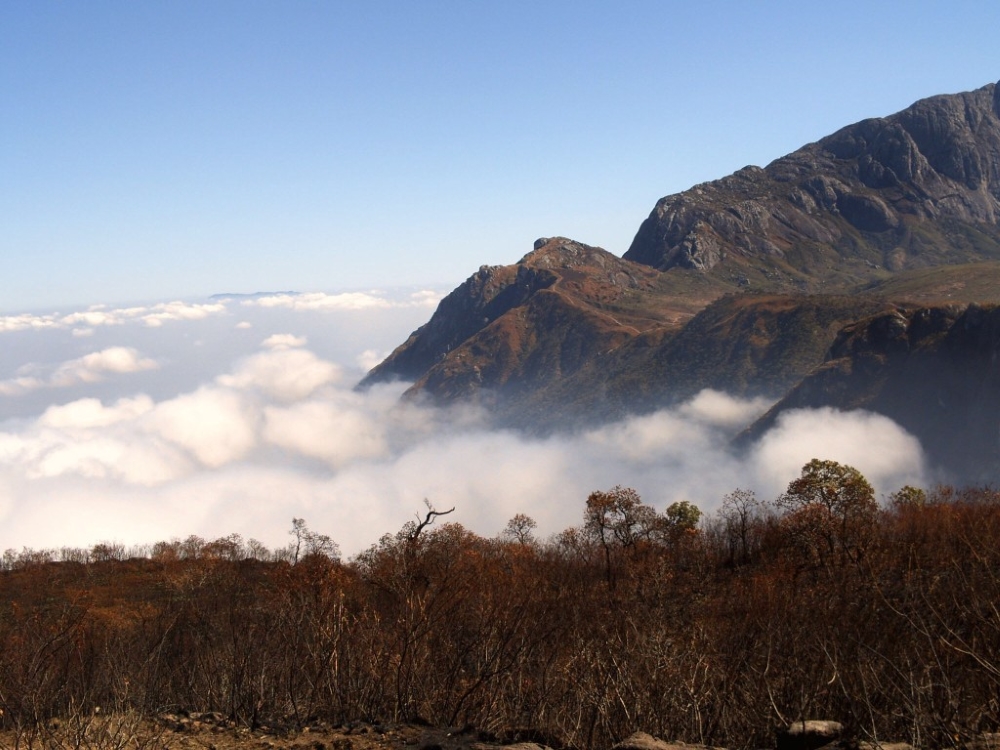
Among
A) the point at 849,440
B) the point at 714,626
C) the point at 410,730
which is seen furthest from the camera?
the point at 849,440

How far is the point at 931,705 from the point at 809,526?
46.9m

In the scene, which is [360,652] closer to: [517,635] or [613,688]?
[517,635]

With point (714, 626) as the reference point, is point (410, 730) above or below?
above

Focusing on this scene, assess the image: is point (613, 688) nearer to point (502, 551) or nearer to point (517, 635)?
point (517, 635)

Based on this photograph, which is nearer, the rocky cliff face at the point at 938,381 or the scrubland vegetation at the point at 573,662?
the scrubland vegetation at the point at 573,662

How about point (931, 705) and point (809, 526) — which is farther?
point (809, 526)

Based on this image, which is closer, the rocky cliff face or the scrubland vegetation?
the scrubland vegetation

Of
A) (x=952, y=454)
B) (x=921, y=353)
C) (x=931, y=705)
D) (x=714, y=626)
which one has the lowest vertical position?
(x=952, y=454)

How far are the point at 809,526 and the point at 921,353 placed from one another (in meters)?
154

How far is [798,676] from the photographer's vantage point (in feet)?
53.6

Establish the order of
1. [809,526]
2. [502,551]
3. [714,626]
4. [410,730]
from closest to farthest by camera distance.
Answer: [410,730] < [714,626] < [809,526] < [502,551]

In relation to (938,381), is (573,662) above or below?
below

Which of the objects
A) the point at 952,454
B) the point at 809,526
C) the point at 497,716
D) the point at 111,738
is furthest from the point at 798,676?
the point at 952,454

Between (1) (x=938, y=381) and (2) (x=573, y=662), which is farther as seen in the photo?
(1) (x=938, y=381)
